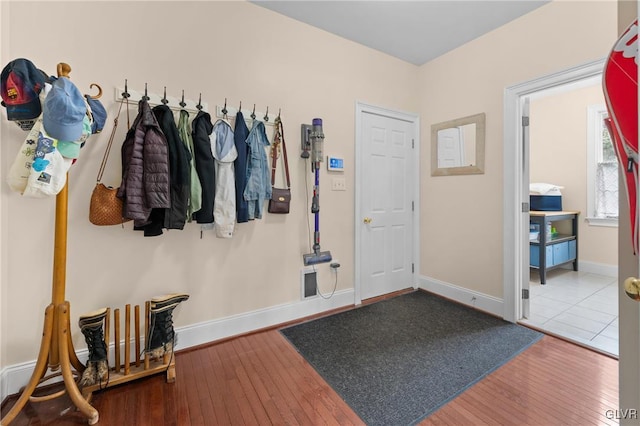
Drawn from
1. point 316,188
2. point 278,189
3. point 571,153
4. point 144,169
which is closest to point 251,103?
point 278,189

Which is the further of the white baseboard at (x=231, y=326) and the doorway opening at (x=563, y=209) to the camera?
the doorway opening at (x=563, y=209)

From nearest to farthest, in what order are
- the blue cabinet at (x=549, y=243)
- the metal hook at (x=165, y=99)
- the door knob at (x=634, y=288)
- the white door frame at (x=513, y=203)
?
the door knob at (x=634, y=288), the metal hook at (x=165, y=99), the white door frame at (x=513, y=203), the blue cabinet at (x=549, y=243)

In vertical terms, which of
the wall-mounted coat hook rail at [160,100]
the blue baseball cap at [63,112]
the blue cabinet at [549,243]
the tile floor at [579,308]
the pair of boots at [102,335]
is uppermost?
the wall-mounted coat hook rail at [160,100]

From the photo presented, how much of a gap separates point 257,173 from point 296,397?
4.88 ft

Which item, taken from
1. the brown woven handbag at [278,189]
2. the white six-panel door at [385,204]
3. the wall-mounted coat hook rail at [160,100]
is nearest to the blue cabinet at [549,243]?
the white six-panel door at [385,204]

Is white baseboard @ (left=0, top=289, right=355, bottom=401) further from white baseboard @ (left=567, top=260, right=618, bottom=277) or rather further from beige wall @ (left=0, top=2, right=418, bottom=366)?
white baseboard @ (left=567, top=260, right=618, bottom=277)

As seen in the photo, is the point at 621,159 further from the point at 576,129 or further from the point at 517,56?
the point at 576,129

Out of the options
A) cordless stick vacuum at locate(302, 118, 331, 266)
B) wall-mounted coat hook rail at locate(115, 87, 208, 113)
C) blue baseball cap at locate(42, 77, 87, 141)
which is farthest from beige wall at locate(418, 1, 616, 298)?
blue baseball cap at locate(42, 77, 87, 141)

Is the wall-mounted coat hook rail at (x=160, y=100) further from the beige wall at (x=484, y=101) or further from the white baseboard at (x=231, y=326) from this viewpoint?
the beige wall at (x=484, y=101)

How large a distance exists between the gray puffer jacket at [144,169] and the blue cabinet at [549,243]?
3.98m

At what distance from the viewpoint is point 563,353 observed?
1.92 meters

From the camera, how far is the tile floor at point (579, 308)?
6.95 ft

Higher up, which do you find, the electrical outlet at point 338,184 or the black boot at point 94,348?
the electrical outlet at point 338,184

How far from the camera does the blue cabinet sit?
335 centimetres
